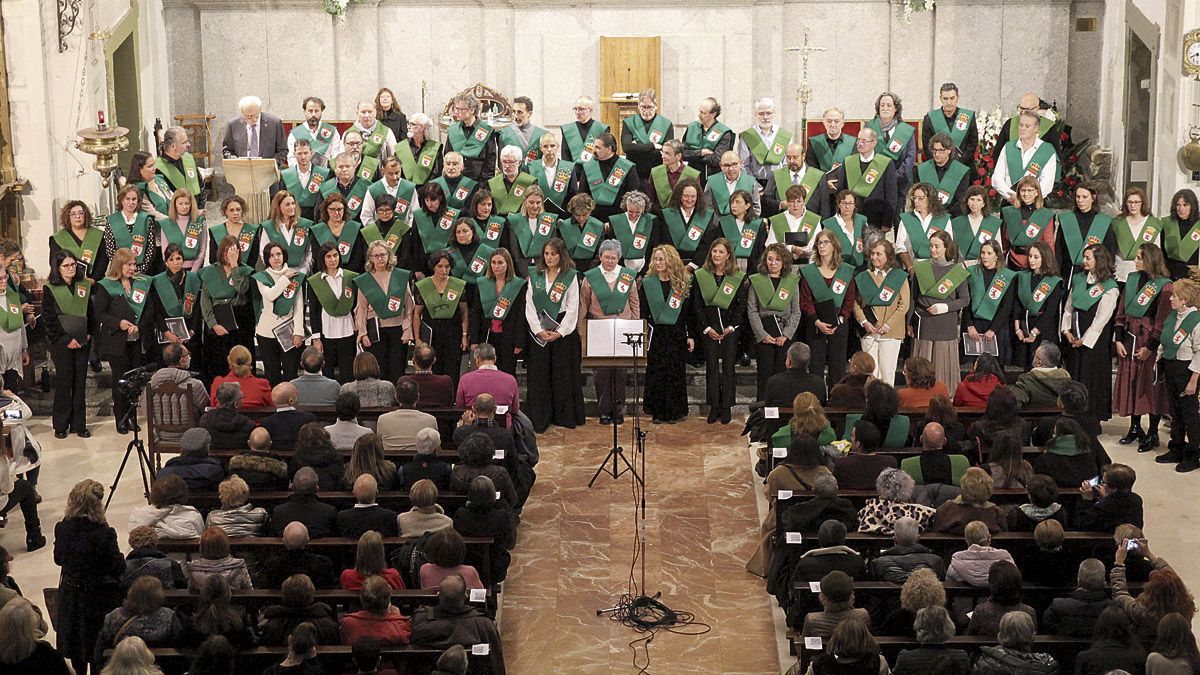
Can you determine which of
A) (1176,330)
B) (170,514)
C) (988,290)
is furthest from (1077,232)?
(170,514)

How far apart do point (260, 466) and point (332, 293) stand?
3.60 meters

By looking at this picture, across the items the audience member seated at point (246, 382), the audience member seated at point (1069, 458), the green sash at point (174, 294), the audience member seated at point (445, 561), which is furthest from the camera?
the green sash at point (174, 294)

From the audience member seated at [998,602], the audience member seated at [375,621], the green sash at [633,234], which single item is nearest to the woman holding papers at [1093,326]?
the green sash at [633,234]

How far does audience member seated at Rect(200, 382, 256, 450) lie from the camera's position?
37.4 feet

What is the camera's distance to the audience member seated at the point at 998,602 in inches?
347

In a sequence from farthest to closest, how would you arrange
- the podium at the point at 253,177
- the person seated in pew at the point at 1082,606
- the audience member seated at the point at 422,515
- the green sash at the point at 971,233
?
1. the podium at the point at 253,177
2. the green sash at the point at 971,233
3. the audience member seated at the point at 422,515
4. the person seated in pew at the point at 1082,606

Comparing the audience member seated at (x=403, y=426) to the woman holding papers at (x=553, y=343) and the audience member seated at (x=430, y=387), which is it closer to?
the audience member seated at (x=430, y=387)

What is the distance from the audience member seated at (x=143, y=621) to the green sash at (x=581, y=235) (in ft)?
21.1

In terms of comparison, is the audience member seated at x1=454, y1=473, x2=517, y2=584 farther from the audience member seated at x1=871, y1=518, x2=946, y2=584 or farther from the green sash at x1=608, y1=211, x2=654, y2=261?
the green sash at x1=608, y1=211, x2=654, y2=261

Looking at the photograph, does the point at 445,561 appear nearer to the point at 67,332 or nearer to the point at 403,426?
the point at 403,426

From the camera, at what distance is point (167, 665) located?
862cm

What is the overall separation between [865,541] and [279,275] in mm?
6044

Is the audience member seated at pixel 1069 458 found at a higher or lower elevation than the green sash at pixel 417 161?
lower

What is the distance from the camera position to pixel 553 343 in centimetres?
1423
